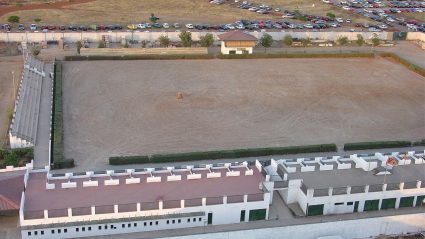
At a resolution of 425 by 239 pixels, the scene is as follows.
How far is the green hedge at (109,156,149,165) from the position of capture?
34156 millimetres

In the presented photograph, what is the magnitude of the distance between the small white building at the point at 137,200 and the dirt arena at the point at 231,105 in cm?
632

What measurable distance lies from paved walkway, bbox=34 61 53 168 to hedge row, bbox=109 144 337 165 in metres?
5.27

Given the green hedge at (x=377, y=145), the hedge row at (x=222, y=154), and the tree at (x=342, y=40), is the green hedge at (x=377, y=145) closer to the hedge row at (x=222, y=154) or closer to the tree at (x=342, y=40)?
the hedge row at (x=222, y=154)

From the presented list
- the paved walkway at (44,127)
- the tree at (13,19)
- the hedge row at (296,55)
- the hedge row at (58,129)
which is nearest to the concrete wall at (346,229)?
the hedge row at (58,129)

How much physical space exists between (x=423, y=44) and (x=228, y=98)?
38.1m

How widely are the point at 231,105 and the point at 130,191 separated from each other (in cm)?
2013

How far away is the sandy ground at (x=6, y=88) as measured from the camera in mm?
38875

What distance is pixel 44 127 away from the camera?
128 ft

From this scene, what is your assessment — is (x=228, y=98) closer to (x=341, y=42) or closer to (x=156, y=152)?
(x=156, y=152)

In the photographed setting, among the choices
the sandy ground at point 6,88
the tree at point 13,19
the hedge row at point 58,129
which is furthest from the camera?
→ the tree at point 13,19

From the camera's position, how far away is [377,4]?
10156cm

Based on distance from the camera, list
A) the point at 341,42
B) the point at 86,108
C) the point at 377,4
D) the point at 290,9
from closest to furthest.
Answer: the point at 86,108 → the point at 341,42 → the point at 290,9 → the point at 377,4

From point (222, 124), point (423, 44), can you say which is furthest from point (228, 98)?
point (423, 44)

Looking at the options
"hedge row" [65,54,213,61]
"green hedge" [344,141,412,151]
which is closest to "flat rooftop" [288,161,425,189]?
"green hedge" [344,141,412,151]
